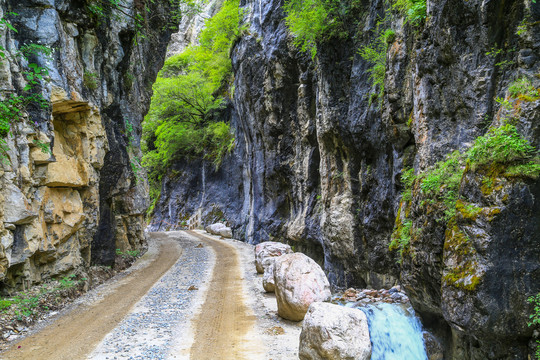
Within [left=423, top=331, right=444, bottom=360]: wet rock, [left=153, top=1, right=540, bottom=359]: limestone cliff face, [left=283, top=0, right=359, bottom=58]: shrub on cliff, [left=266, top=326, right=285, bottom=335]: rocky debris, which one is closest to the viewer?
[left=153, top=1, right=540, bottom=359]: limestone cliff face

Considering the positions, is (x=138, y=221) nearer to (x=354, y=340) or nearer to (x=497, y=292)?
(x=354, y=340)

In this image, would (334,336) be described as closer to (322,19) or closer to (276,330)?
(276,330)

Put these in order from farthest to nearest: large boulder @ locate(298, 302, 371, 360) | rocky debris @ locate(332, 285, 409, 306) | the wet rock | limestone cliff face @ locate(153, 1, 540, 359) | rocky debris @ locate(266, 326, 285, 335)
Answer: rocky debris @ locate(332, 285, 409, 306), rocky debris @ locate(266, 326, 285, 335), the wet rock, large boulder @ locate(298, 302, 371, 360), limestone cliff face @ locate(153, 1, 540, 359)

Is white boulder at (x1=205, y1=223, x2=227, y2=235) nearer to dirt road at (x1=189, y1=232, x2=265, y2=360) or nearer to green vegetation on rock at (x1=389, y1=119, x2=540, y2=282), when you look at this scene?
dirt road at (x1=189, y1=232, x2=265, y2=360)

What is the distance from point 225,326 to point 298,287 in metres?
2.01

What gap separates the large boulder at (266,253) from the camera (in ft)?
48.7

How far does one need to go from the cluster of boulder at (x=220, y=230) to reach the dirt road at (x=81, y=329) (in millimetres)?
15261

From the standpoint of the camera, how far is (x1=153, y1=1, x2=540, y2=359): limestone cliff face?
5.15 meters

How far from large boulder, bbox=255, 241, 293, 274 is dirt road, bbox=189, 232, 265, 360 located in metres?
1.03

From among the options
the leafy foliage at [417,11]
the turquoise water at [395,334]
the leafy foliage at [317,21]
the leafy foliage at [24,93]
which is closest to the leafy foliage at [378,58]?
the leafy foliage at [317,21]

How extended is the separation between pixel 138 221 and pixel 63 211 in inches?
410

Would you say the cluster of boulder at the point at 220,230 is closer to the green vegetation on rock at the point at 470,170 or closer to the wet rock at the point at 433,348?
the wet rock at the point at 433,348

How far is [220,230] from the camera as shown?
29.9 metres

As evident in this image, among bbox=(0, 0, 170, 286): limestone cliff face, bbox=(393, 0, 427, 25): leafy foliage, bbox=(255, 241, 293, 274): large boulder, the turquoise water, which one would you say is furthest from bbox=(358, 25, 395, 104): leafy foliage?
bbox=(0, 0, 170, 286): limestone cliff face
